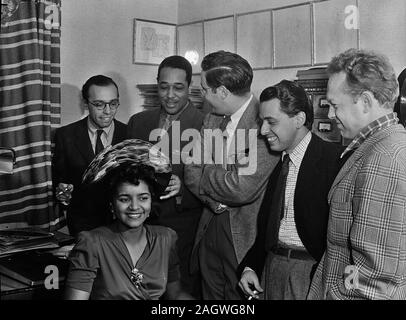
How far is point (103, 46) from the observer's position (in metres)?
3.92

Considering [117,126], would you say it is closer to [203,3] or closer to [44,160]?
[44,160]

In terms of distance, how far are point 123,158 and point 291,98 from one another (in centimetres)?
73

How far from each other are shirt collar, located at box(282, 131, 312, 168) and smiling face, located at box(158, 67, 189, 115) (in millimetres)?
1017

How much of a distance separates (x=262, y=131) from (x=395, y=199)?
2.44ft

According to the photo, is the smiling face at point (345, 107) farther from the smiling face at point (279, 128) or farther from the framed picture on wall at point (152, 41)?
the framed picture on wall at point (152, 41)

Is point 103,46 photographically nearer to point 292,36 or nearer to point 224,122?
point 292,36

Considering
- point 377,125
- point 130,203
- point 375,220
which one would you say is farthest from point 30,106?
point 375,220

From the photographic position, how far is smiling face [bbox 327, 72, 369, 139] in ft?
5.22

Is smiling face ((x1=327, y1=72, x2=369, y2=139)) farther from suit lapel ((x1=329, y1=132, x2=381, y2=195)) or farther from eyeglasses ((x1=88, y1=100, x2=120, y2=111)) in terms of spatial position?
eyeglasses ((x1=88, y1=100, x2=120, y2=111))

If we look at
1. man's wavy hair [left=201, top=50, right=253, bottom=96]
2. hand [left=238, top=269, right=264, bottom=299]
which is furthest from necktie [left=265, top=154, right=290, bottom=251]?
man's wavy hair [left=201, top=50, right=253, bottom=96]

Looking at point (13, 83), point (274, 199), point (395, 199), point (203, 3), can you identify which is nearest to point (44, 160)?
point (13, 83)

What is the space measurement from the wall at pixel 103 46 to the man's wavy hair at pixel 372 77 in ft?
8.60

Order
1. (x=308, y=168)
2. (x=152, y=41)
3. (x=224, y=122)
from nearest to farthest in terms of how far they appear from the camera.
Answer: (x=308, y=168)
(x=224, y=122)
(x=152, y=41)

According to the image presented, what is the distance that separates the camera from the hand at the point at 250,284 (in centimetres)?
203
